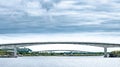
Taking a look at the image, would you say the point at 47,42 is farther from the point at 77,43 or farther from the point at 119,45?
the point at 119,45

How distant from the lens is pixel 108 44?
428 feet

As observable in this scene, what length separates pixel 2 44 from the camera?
443 ft

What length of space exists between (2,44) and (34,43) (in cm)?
974

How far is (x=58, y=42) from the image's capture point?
137500mm

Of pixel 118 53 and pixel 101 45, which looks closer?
pixel 101 45

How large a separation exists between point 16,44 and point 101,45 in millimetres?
24611

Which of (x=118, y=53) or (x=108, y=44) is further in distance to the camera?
(x=118, y=53)

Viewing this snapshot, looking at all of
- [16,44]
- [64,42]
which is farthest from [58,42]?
[16,44]

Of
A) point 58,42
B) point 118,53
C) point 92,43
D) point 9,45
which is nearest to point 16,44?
point 9,45

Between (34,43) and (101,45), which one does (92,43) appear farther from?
(34,43)

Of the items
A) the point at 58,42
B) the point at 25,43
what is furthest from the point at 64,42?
the point at 25,43

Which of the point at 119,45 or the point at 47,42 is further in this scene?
the point at 47,42

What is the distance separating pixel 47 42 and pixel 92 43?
1372 centimetres

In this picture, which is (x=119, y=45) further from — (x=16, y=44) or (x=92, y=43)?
(x=16, y=44)
